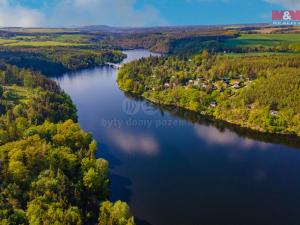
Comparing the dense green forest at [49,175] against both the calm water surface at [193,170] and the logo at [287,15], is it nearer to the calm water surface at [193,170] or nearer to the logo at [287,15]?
the calm water surface at [193,170]

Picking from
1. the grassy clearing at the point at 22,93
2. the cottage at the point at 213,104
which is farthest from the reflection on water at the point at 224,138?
the grassy clearing at the point at 22,93

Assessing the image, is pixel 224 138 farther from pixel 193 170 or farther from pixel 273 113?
pixel 193 170

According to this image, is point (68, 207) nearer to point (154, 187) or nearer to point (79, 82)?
point (154, 187)

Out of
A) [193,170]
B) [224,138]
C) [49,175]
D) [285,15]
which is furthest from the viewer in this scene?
[285,15]

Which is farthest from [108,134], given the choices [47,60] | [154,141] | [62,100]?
[47,60]

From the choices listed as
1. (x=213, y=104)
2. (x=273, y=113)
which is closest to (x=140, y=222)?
(x=273, y=113)

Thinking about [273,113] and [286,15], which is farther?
[286,15]
